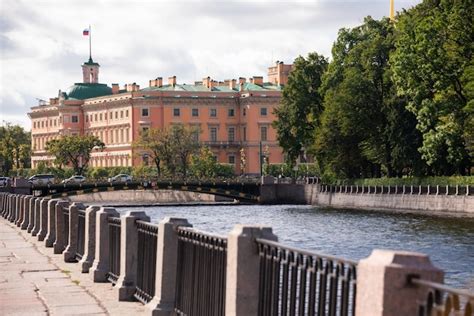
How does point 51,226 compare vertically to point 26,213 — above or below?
above

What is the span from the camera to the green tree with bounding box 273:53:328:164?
87188 millimetres

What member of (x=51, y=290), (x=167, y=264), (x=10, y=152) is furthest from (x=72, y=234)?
(x=10, y=152)

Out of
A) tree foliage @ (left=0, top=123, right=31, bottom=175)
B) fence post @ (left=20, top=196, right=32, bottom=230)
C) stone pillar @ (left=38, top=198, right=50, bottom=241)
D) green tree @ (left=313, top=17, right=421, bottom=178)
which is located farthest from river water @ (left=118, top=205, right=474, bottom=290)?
tree foliage @ (left=0, top=123, right=31, bottom=175)

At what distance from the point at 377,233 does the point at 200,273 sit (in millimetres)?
40509

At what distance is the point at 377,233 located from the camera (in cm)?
5016

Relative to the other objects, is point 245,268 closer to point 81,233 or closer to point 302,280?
point 302,280

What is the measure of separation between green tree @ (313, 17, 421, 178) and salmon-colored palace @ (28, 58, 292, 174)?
192ft

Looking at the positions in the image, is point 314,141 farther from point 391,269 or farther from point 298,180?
point 391,269

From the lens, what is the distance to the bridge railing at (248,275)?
574cm

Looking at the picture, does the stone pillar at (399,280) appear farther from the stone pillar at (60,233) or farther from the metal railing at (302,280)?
the stone pillar at (60,233)

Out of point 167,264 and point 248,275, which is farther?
point 167,264

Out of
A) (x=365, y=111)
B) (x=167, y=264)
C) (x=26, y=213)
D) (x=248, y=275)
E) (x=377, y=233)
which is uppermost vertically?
(x=365, y=111)

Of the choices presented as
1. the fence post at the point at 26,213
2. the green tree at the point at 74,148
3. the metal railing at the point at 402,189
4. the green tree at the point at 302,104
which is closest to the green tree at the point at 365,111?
the metal railing at the point at 402,189

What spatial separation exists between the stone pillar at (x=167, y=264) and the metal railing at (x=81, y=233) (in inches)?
268
